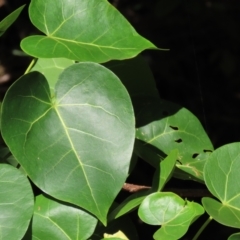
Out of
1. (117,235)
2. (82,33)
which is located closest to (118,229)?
(117,235)

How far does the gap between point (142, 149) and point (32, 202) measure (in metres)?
0.22

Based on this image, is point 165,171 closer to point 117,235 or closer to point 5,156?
point 117,235

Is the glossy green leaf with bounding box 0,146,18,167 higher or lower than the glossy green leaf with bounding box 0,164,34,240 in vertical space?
lower

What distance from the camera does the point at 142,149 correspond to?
0.98 meters

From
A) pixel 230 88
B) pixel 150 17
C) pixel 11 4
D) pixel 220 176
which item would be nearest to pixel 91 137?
pixel 220 176

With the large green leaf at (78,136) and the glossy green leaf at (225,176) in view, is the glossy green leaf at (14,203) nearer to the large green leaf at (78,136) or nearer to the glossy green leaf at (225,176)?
the large green leaf at (78,136)

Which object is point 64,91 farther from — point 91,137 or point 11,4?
point 11,4

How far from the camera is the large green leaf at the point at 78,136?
32.2 inches

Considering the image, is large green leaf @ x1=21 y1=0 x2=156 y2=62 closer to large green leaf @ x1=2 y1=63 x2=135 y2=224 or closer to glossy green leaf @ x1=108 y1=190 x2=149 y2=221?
large green leaf @ x1=2 y1=63 x2=135 y2=224

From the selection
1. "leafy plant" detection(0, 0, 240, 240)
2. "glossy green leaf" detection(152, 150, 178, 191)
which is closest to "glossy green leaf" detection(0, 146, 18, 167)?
"leafy plant" detection(0, 0, 240, 240)

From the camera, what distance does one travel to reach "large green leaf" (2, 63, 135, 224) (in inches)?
32.2

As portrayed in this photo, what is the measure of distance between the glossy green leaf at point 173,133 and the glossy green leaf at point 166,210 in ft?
0.49

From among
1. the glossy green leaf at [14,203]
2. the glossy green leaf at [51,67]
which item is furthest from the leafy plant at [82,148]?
the glossy green leaf at [51,67]

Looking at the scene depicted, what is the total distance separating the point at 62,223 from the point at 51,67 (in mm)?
270
